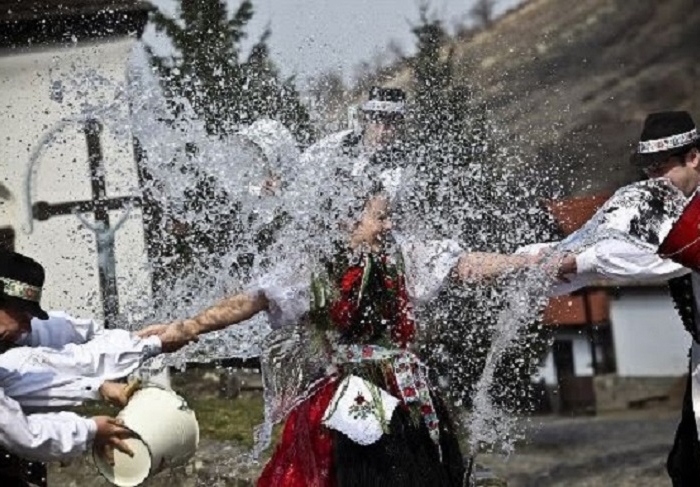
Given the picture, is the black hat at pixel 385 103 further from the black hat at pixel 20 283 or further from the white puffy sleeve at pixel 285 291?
the black hat at pixel 20 283

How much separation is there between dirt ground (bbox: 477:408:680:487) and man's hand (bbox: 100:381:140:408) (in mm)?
4656

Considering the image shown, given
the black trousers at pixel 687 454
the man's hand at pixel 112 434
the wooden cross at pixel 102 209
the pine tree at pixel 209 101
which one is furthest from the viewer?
the wooden cross at pixel 102 209

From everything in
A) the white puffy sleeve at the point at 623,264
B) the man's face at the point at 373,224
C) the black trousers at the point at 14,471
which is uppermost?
the man's face at the point at 373,224

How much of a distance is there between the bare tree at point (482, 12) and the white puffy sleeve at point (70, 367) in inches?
508

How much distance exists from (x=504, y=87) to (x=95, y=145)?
8.84m

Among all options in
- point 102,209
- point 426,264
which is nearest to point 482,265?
point 426,264

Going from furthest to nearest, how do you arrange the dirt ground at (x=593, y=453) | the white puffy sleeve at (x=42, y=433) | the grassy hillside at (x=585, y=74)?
the grassy hillside at (x=585, y=74), the dirt ground at (x=593, y=453), the white puffy sleeve at (x=42, y=433)

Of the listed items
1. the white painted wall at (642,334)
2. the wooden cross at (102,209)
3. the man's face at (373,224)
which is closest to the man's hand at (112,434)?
the man's face at (373,224)

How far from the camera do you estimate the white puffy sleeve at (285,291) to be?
3.88m

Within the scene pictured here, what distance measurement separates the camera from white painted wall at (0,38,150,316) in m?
8.63

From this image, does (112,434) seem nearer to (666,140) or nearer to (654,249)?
(654,249)

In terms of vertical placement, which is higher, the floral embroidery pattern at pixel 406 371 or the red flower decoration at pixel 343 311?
the red flower decoration at pixel 343 311

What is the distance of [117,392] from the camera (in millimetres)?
3959

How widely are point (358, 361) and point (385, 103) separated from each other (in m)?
0.68
